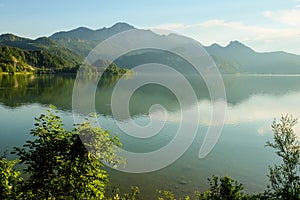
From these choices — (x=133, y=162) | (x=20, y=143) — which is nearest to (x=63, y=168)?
(x=133, y=162)

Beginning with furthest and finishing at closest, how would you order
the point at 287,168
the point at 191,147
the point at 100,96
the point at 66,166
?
the point at 100,96, the point at 191,147, the point at 287,168, the point at 66,166

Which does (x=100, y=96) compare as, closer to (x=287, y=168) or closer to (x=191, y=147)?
(x=191, y=147)

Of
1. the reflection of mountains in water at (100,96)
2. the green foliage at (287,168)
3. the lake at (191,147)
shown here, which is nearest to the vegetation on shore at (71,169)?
the green foliage at (287,168)

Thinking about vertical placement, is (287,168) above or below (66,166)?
above

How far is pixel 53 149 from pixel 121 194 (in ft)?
39.0

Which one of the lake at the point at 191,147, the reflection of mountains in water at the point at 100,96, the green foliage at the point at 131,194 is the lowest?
the green foliage at the point at 131,194

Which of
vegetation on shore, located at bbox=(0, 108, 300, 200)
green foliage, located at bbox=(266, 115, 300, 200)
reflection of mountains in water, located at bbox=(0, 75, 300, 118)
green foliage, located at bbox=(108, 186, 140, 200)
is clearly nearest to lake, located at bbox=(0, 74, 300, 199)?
green foliage, located at bbox=(108, 186, 140, 200)

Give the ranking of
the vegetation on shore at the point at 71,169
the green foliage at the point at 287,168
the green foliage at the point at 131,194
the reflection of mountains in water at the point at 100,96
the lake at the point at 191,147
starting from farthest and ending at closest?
the reflection of mountains in water at the point at 100,96 < the lake at the point at 191,147 < the green foliage at the point at 131,194 < the vegetation on shore at the point at 71,169 < the green foliage at the point at 287,168

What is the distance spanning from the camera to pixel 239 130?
44.1m

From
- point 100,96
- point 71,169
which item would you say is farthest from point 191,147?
point 100,96

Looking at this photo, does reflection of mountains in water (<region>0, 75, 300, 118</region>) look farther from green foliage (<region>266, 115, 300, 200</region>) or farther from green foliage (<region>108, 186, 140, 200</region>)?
green foliage (<region>266, 115, 300, 200</region>)

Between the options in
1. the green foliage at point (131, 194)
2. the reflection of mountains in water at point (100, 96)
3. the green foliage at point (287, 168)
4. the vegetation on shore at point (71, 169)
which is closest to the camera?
the green foliage at point (287, 168)

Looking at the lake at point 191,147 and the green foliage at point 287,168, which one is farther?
the lake at point 191,147

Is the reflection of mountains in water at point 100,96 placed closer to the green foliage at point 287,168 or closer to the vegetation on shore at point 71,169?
the vegetation on shore at point 71,169
